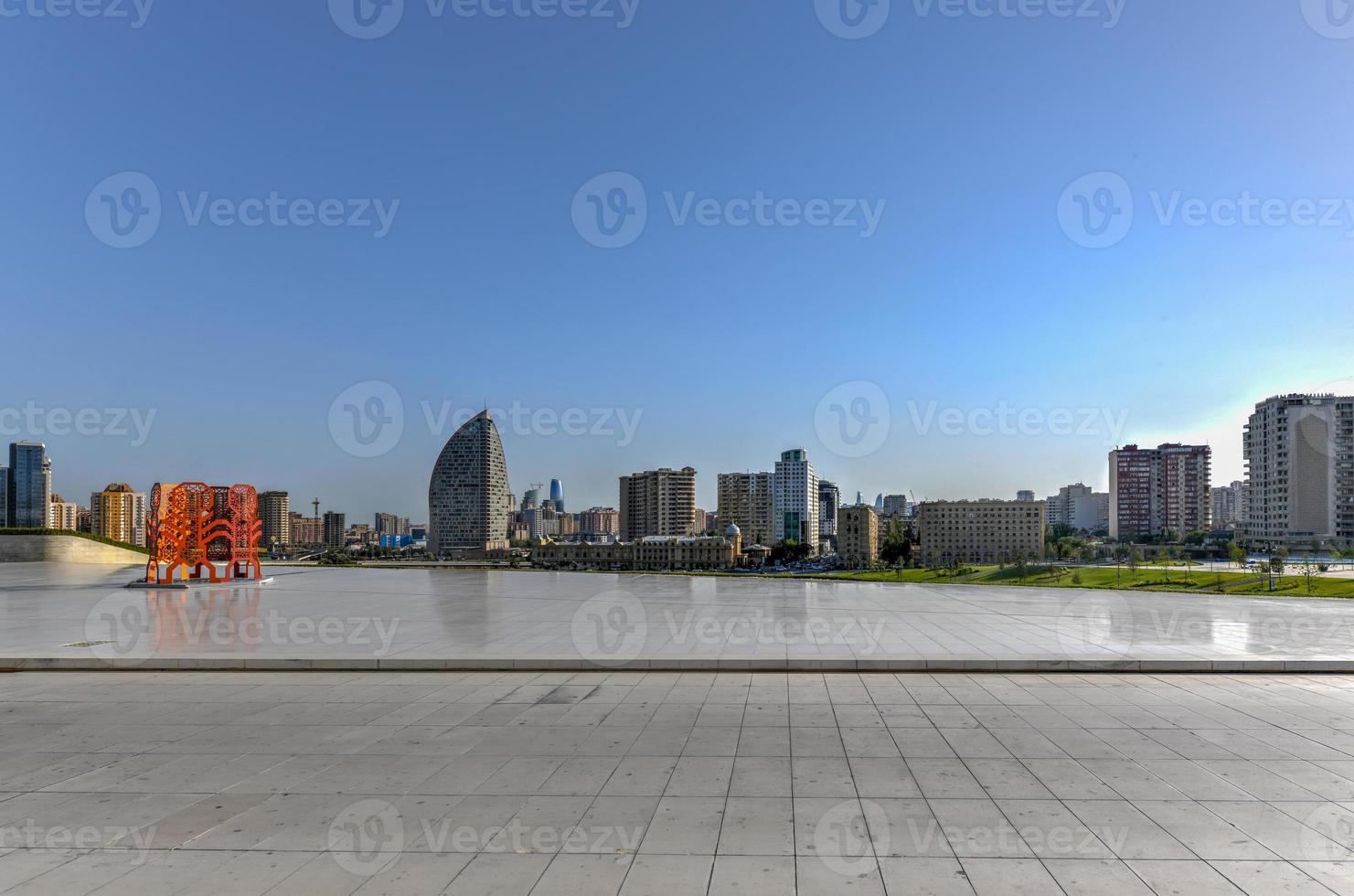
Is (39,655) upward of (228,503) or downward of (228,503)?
downward

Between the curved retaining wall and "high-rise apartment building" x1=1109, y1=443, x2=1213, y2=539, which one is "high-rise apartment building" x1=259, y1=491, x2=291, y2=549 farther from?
"high-rise apartment building" x1=1109, y1=443, x2=1213, y2=539

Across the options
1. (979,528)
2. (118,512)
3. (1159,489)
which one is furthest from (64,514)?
(1159,489)

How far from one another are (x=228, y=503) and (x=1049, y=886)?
28.1m

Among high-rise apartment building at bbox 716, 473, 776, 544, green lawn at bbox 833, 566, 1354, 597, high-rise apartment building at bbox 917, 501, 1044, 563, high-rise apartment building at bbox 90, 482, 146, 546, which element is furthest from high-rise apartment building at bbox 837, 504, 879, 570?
high-rise apartment building at bbox 90, 482, 146, 546

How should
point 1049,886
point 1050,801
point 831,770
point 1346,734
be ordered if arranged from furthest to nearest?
point 1346,734, point 831,770, point 1050,801, point 1049,886

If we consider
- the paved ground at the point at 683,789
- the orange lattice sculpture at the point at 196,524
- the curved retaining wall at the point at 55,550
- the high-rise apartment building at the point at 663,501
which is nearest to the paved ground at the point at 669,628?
the paved ground at the point at 683,789

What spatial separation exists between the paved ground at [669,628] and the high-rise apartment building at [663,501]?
509 feet

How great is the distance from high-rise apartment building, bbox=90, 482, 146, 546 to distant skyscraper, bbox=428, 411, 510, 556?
50424 millimetres

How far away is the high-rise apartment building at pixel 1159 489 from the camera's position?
16625 cm

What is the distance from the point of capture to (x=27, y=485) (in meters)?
77.7

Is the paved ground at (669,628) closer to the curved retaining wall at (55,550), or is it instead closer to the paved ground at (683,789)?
the paved ground at (683,789)

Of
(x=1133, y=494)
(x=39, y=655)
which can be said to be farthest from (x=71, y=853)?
(x=1133, y=494)

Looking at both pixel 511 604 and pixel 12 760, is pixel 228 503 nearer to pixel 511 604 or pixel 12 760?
pixel 511 604

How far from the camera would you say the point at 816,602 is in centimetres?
1945
